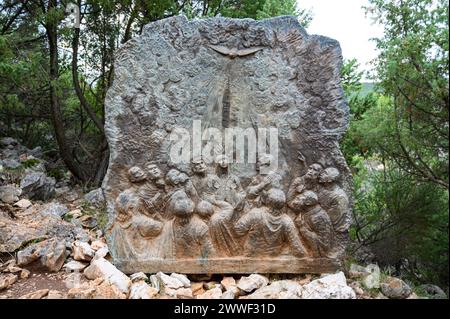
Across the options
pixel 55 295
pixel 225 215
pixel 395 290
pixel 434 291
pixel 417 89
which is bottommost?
pixel 434 291

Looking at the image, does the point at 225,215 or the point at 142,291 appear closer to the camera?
the point at 142,291

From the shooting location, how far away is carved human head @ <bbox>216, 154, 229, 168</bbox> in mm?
4105

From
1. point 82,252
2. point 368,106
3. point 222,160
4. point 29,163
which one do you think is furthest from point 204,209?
point 29,163

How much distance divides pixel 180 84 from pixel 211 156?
82 centimetres

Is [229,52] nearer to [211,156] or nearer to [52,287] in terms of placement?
[211,156]

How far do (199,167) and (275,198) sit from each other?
83 centimetres

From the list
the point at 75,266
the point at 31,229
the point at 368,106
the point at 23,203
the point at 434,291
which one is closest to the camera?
the point at 75,266

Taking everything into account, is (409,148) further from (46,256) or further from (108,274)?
→ (46,256)

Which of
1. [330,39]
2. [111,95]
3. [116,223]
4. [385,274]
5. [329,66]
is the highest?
Result: [330,39]

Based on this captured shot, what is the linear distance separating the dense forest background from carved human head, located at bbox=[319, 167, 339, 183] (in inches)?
36.9

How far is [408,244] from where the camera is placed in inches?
198

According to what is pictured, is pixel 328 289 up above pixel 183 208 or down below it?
below

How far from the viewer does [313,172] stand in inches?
160

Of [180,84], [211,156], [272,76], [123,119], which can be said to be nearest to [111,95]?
[123,119]
